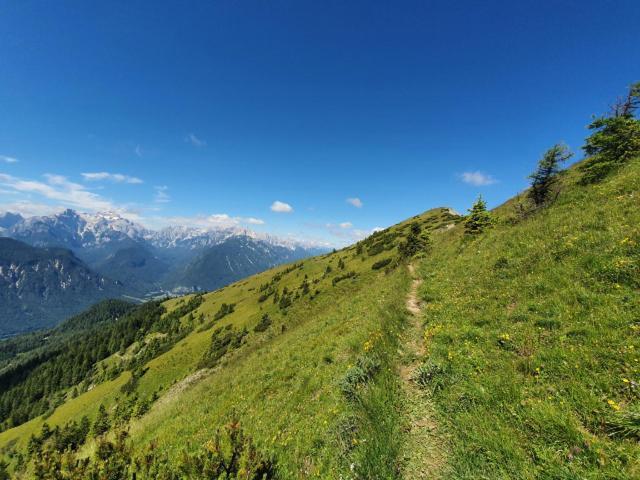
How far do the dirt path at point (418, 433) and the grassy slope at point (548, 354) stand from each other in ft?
1.21

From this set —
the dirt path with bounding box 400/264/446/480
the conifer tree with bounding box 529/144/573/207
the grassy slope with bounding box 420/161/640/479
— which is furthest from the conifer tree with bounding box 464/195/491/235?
the dirt path with bounding box 400/264/446/480

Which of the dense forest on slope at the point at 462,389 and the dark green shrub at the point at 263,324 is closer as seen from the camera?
the dense forest on slope at the point at 462,389

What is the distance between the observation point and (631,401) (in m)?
5.52

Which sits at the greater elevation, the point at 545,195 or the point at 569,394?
the point at 545,195

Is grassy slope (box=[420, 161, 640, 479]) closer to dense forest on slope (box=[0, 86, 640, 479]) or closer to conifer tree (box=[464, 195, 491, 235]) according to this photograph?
dense forest on slope (box=[0, 86, 640, 479])

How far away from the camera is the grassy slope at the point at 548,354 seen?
5250mm

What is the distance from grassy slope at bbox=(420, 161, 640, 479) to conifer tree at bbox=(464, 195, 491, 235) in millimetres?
14668

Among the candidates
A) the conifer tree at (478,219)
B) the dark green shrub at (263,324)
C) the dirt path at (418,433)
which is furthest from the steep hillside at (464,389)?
the dark green shrub at (263,324)

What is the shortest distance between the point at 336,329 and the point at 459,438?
497 inches

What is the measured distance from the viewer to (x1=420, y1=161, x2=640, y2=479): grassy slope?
5250mm

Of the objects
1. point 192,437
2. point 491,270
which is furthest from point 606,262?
point 192,437

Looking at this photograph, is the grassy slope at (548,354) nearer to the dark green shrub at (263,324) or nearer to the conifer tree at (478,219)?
the conifer tree at (478,219)

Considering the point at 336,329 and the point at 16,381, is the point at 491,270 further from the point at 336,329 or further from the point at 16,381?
the point at 16,381

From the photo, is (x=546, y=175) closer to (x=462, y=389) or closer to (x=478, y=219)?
(x=478, y=219)
